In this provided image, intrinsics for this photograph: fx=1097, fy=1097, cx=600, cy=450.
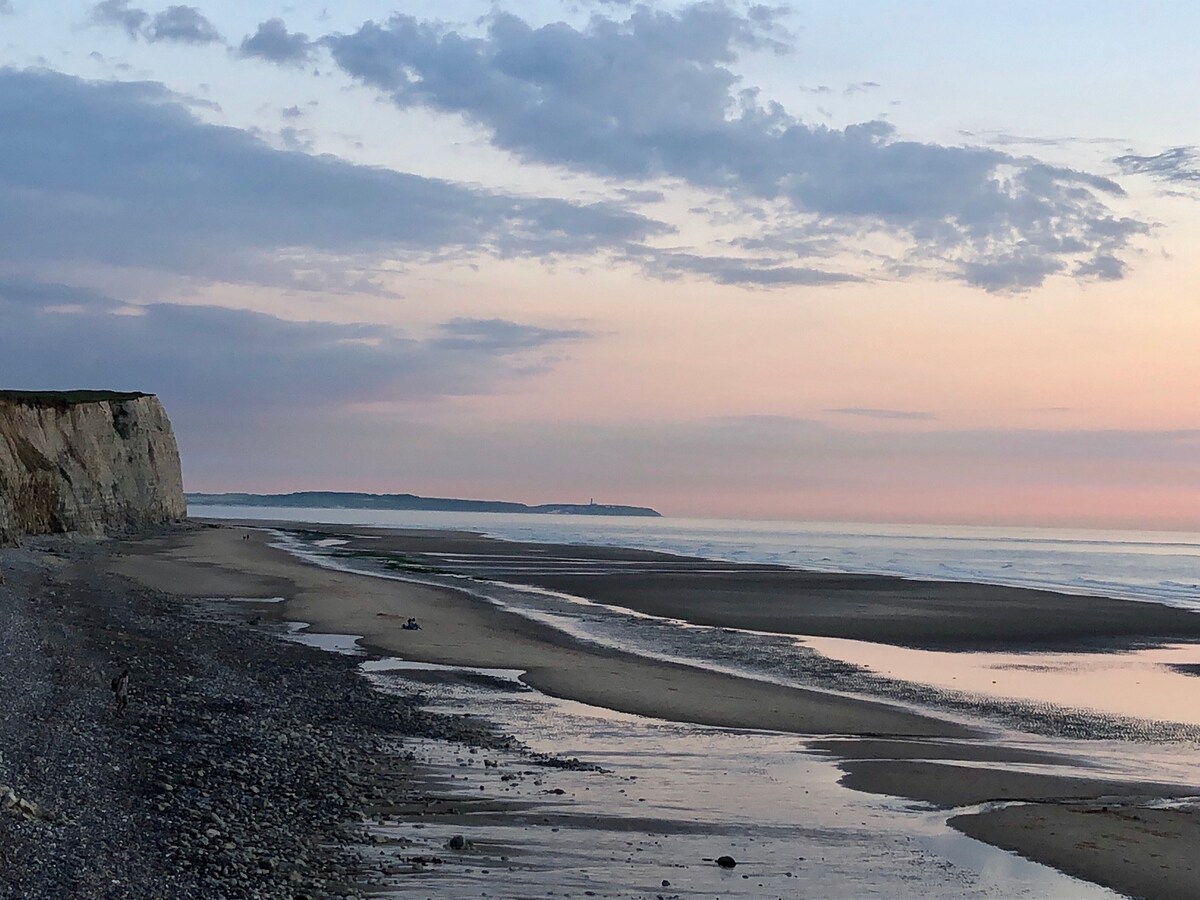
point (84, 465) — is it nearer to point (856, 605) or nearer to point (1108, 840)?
point (856, 605)

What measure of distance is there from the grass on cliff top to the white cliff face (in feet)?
0.35

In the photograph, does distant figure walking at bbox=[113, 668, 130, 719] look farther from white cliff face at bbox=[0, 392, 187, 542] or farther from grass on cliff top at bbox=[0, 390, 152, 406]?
grass on cliff top at bbox=[0, 390, 152, 406]

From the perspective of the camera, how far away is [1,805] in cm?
841

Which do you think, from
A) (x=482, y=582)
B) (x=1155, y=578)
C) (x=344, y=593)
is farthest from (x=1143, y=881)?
(x=1155, y=578)

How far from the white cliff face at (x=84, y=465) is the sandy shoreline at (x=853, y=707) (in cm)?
1326

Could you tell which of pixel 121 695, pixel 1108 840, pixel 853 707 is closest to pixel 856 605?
pixel 853 707

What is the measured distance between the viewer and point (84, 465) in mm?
58031

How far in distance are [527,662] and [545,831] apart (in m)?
11.3

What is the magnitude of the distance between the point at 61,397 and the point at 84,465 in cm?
525

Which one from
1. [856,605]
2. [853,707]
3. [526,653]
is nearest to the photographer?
[853,707]

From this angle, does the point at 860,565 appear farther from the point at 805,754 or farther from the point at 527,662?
the point at 805,754

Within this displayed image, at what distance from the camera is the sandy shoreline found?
10.6 m

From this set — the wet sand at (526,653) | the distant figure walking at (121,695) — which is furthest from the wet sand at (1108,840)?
the distant figure walking at (121,695)

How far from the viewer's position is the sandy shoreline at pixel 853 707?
10.6m
